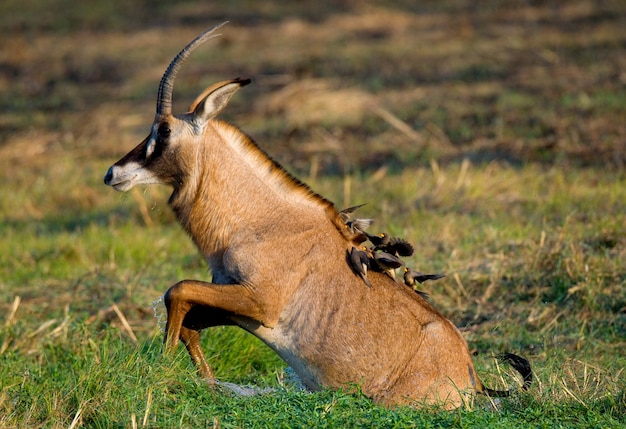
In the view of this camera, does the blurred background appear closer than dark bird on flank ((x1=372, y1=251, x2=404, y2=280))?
No

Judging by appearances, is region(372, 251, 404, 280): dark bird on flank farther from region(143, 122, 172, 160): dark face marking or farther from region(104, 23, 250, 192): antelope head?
region(143, 122, 172, 160): dark face marking

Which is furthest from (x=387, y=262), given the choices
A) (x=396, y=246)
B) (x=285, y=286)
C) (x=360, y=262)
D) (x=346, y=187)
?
(x=346, y=187)

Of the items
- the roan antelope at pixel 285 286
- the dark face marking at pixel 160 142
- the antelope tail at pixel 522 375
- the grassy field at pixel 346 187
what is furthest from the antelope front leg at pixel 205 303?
the antelope tail at pixel 522 375

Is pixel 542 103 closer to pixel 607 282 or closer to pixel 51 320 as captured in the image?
pixel 607 282

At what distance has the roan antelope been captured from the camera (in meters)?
5.73

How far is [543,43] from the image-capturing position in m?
17.4

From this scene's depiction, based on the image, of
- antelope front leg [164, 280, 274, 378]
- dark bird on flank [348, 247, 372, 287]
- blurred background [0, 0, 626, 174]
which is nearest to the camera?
antelope front leg [164, 280, 274, 378]

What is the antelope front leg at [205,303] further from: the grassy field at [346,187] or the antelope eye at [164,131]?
the antelope eye at [164,131]

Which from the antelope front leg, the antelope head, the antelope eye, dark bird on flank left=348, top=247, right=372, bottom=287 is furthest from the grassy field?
the antelope eye

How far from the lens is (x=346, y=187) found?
35.3 feet

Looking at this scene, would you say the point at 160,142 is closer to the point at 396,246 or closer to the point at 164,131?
the point at 164,131

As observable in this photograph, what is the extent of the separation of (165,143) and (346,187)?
15.9 feet

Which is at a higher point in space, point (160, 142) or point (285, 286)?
point (160, 142)

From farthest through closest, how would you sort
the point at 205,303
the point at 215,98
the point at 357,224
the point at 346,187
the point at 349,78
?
1. the point at 349,78
2. the point at 346,187
3. the point at 357,224
4. the point at 215,98
5. the point at 205,303
